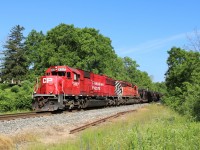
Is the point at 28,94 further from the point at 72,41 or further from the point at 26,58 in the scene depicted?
the point at 26,58

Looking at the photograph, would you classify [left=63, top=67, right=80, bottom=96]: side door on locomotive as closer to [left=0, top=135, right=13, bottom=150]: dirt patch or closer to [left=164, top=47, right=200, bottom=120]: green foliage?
[left=164, top=47, right=200, bottom=120]: green foliage

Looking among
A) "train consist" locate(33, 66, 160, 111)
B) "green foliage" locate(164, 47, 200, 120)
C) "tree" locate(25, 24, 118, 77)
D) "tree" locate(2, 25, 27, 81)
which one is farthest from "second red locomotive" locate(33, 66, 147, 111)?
"tree" locate(2, 25, 27, 81)

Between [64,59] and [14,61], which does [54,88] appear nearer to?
[64,59]

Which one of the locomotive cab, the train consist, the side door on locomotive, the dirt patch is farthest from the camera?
the side door on locomotive

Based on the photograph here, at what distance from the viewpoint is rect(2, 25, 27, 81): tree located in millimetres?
74625

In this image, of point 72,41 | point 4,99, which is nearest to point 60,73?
point 4,99

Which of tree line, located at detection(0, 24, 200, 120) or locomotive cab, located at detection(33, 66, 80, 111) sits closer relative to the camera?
locomotive cab, located at detection(33, 66, 80, 111)

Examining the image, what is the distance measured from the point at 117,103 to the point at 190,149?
37.8 m

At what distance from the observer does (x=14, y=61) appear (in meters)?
76.1

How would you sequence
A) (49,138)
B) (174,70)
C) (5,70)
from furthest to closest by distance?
(5,70), (174,70), (49,138)

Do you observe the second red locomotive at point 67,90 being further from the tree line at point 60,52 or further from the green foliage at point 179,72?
the tree line at point 60,52

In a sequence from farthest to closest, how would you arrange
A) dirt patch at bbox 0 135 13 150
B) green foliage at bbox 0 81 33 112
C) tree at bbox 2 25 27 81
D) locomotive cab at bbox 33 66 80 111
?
tree at bbox 2 25 27 81
green foliage at bbox 0 81 33 112
locomotive cab at bbox 33 66 80 111
dirt patch at bbox 0 135 13 150

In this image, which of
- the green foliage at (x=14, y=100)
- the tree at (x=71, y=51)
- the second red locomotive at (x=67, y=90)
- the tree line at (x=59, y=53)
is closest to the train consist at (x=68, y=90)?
the second red locomotive at (x=67, y=90)

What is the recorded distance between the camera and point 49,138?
13.9 meters
